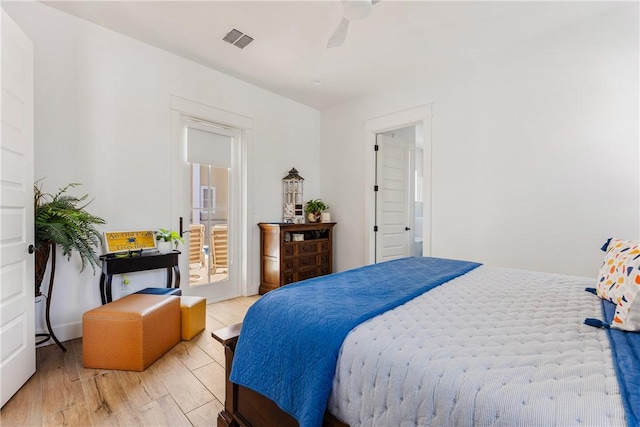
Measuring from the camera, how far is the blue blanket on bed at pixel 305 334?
3.22 feet

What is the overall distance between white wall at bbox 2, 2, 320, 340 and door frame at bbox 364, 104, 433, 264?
1904mm

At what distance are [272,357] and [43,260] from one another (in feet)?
6.85

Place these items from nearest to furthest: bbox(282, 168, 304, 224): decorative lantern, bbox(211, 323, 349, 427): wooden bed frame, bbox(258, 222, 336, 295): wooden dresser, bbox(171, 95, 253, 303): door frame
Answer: bbox(211, 323, 349, 427): wooden bed frame < bbox(171, 95, 253, 303): door frame < bbox(258, 222, 336, 295): wooden dresser < bbox(282, 168, 304, 224): decorative lantern

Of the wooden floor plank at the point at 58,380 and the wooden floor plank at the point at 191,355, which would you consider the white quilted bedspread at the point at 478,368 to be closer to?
the wooden floor plank at the point at 191,355

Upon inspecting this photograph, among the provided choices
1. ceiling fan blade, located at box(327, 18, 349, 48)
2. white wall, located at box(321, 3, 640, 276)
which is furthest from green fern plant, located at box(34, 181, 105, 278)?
white wall, located at box(321, 3, 640, 276)

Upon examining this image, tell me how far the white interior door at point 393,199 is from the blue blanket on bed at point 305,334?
8.83ft

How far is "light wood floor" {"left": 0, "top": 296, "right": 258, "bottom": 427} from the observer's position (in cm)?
A: 158

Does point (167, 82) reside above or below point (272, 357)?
above

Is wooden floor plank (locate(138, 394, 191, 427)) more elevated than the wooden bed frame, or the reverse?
the wooden bed frame

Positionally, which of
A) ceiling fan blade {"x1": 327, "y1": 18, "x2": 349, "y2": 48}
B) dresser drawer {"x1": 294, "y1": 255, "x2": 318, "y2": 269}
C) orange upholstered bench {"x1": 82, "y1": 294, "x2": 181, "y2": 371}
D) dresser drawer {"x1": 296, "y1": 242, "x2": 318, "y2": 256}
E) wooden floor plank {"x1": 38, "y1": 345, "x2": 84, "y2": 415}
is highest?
ceiling fan blade {"x1": 327, "y1": 18, "x2": 349, "y2": 48}

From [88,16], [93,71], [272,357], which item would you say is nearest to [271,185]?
[93,71]

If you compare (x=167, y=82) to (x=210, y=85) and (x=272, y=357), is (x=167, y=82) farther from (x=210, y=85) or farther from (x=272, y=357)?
(x=272, y=357)

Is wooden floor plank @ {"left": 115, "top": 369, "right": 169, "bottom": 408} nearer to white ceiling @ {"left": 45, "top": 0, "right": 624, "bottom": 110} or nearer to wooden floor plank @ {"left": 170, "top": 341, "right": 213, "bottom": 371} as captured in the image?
wooden floor plank @ {"left": 170, "top": 341, "right": 213, "bottom": 371}

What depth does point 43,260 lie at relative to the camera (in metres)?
2.19
